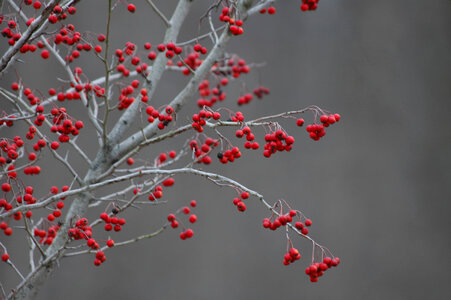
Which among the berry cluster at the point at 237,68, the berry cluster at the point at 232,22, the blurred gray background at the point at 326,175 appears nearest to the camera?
the berry cluster at the point at 232,22

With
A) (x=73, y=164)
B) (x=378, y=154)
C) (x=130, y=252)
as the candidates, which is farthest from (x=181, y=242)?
(x=378, y=154)

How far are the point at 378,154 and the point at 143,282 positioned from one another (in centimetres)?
191

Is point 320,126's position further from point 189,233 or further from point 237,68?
point 237,68

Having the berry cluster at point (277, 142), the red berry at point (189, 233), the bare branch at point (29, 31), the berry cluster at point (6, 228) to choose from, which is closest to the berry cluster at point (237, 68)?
the red berry at point (189, 233)

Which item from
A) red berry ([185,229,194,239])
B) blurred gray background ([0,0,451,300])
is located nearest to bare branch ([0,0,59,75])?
red berry ([185,229,194,239])

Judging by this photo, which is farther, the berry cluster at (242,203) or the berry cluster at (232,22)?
the berry cluster at (232,22)

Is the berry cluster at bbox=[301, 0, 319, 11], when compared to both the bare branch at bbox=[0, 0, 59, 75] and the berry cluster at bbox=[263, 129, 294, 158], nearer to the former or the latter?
the berry cluster at bbox=[263, 129, 294, 158]

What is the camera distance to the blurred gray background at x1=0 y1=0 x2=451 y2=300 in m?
3.46

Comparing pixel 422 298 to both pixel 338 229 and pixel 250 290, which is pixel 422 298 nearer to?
pixel 338 229

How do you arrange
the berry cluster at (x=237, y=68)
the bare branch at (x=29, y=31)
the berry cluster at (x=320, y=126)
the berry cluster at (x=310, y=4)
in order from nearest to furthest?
the bare branch at (x=29, y=31)
the berry cluster at (x=320, y=126)
the berry cluster at (x=310, y=4)
the berry cluster at (x=237, y=68)

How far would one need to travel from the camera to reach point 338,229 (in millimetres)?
3521

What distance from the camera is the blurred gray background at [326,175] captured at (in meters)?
3.46

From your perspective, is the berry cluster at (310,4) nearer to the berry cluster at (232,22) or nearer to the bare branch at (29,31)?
the berry cluster at (232,22)

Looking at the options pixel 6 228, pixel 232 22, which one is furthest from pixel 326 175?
pixel 6 228
